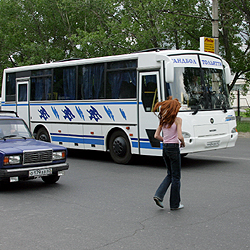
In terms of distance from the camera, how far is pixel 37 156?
27.6ft

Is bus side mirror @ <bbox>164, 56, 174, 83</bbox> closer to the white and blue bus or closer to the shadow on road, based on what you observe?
the white and blue bus

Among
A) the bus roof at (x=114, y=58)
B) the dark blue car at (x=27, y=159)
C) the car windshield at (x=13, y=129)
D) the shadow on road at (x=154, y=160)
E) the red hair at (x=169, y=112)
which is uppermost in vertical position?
the bus roof at (x=114, y=58)

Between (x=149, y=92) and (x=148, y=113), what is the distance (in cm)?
55

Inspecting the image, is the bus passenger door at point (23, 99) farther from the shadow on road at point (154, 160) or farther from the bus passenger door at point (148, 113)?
the bus passenger door at point (148, 113)

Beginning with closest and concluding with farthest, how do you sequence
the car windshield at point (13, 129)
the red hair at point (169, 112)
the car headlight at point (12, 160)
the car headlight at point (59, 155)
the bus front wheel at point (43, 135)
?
the red hair at point (169, 112)
the car headlight at point (12, 160)
the car headlight at point (59, 155)
the car windshield at point (13, 129)
the bus front wheel at point (43, 135)

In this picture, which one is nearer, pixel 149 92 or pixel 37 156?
pixel 37 156

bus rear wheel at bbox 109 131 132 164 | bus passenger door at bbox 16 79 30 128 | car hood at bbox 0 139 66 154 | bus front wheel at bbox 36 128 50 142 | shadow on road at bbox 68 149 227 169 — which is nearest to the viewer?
car hood at bbox 0 139 66 154

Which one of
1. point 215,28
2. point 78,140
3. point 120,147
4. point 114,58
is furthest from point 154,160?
point 215,28

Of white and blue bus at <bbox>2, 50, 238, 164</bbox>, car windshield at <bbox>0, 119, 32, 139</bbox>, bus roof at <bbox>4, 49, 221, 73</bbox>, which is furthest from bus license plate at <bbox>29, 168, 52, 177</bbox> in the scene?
bus roof at <bbox>4, 49, 221, 73</bbox>

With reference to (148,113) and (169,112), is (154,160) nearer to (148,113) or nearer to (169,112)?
(148,113)

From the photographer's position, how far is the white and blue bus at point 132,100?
36.2 feet

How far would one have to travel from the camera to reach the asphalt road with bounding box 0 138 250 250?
17.1ft

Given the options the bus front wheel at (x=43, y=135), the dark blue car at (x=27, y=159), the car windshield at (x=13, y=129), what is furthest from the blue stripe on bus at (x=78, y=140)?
the dark blue car at (x=27, y=159)

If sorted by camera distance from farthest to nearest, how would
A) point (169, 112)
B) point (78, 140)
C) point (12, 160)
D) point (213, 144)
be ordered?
point (78, 140), point (213, 144), point (12, 160), point (169, 112)
